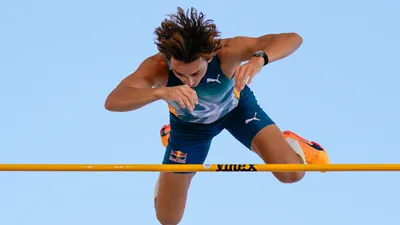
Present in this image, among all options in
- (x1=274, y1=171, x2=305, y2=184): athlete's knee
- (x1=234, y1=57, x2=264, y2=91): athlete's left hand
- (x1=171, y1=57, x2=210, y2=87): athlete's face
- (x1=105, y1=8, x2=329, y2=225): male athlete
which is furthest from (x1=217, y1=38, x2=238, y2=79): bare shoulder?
(x1=274, y1=171, x2=305, y2=184): athlete's knee

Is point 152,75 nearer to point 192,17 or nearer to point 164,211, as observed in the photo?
point 192,17

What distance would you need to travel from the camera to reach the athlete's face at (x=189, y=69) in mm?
6586

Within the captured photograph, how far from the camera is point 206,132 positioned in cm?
778

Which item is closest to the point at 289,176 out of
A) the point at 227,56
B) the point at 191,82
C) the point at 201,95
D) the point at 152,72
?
the point at 201,95

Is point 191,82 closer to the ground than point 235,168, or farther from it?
farther from it

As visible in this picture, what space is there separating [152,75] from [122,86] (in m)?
0.46

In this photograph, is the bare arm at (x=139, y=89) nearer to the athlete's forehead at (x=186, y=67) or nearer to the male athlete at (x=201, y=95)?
the male athlete at (x=201, y=95)

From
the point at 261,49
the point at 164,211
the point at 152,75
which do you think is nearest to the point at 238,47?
the point at 261,49

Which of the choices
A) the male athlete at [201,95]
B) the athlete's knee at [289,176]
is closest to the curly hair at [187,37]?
the male athlete at [201,95]

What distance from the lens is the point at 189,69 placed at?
660cm

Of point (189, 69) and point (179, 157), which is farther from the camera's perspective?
point (179, 157)

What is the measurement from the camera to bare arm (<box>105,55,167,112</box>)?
6.21 metres

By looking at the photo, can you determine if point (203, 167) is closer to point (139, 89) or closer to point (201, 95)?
A: point (139, 89)

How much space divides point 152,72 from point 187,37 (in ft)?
1.79
